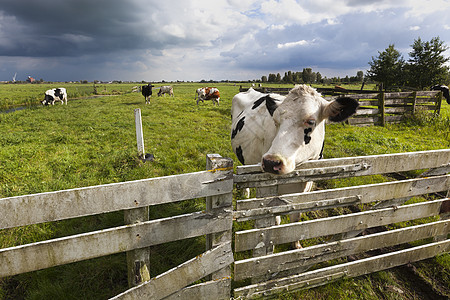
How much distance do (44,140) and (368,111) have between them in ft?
48.0

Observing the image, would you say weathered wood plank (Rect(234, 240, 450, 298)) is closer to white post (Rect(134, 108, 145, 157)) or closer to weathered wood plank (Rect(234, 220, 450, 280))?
weathered wood plank (Rect(234, 220, 450, 280))

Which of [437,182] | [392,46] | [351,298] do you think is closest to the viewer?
[351,298]

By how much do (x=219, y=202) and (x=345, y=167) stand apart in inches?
56.3

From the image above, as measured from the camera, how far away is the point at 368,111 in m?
11.5

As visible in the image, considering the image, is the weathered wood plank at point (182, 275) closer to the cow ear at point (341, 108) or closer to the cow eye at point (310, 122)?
the cow eye at point (310, 122)

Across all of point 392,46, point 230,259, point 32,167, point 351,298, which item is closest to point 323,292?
point 351,298

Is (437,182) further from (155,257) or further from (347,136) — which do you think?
(347,136)

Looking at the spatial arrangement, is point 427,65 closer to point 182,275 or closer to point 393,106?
point 393,106

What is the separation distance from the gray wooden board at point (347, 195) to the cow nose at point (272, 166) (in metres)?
0.33

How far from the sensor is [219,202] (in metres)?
2.11

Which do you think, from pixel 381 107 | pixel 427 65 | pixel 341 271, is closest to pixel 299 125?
pixel 341 271

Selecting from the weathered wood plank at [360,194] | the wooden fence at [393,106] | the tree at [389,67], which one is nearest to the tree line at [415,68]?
the tree at [389,67]

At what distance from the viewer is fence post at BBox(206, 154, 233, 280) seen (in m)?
2.01

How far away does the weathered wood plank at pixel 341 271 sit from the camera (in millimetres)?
2521
